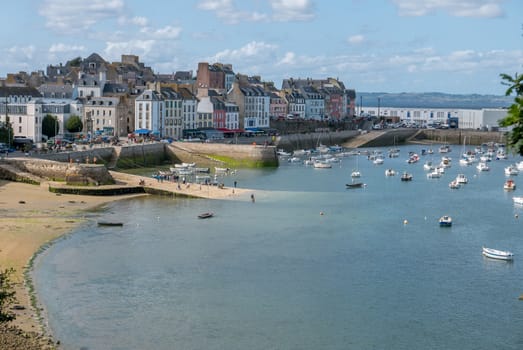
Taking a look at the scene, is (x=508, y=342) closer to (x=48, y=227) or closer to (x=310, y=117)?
(x=48, y=227)

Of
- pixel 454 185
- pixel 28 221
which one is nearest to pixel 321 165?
pixel 454 185

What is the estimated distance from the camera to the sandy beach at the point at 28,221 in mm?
24844

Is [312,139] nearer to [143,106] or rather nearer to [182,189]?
[143,106]

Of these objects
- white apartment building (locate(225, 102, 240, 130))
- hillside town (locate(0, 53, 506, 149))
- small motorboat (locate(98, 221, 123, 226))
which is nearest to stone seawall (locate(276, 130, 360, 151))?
hillside town (locate(0, 53, 506, 149))

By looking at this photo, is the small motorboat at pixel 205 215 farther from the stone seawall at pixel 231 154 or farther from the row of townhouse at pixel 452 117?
the row of townhouse at pixel 452 117

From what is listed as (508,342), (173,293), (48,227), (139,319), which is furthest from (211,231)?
(508,342)

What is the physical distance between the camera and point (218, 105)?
8581 centimetres

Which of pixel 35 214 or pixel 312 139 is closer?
pixel 35 214

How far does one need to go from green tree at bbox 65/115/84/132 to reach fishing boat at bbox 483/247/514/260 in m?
44.9

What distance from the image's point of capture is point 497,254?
104 ft

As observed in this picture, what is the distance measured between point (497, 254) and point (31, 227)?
17921 mm

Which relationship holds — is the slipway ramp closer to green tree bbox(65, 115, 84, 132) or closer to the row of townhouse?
the row of townhouse

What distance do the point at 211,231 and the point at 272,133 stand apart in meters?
56.0

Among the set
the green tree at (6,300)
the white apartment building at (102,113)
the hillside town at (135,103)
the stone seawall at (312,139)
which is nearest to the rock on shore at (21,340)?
the green tree at (6,300)
